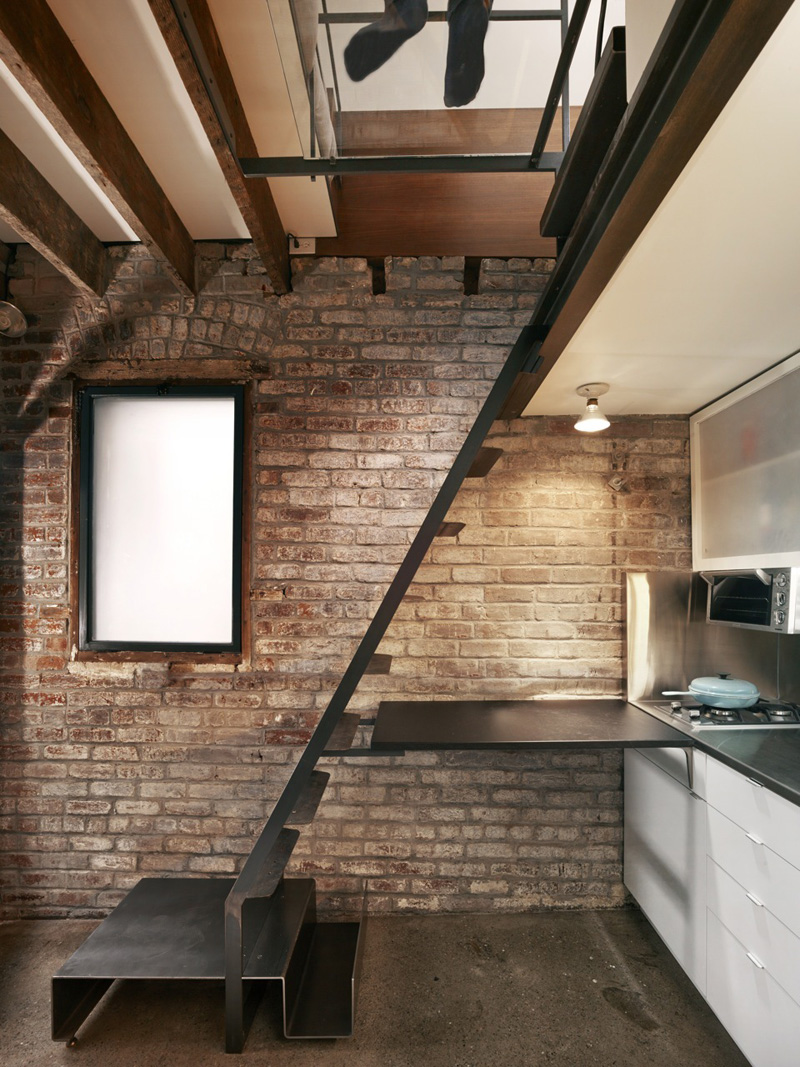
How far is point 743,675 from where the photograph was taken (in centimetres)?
295

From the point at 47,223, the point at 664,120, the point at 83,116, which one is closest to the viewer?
the point at 664,120

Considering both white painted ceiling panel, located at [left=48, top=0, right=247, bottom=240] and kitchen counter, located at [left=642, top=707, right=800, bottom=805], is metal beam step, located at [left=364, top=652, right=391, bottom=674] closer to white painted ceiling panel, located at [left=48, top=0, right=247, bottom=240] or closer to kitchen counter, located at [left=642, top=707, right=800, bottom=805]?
kitchen counter, located at [left=642, top=707, right=800, bottom=805]

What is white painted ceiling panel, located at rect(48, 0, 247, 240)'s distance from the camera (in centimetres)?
184

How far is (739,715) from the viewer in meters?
2.51

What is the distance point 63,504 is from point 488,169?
2229 millimetres

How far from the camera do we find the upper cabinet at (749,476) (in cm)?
228

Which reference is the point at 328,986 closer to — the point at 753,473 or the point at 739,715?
the point at 739,715

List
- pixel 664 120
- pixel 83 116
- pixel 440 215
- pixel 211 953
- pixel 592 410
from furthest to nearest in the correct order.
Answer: pixel 440 215 → pixel 592 410 → pixel 211 953 → pixel 83 116 → pixel 664 120

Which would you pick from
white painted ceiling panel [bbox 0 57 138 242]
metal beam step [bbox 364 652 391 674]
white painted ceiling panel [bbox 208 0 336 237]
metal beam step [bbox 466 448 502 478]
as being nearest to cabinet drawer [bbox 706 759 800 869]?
metal beam step [bbox 364 652 391 674]

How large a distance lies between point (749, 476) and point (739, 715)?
2.98ft

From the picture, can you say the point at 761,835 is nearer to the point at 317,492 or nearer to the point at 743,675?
the point at 743,675

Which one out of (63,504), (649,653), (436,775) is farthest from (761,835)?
(63,504)

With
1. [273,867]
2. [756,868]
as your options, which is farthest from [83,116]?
[756,868]

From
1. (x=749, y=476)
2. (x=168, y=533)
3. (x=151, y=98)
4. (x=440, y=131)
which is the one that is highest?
(x=151, y=98)
